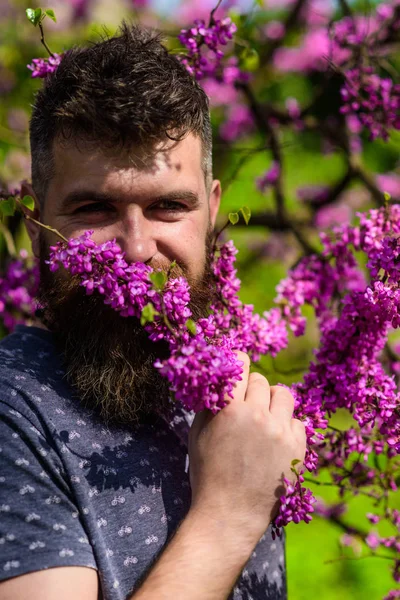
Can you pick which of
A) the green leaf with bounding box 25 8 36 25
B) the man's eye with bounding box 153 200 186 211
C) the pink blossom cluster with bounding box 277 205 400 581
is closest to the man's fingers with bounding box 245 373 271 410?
the pink blossom cluster with bounding box 277 205 400 581

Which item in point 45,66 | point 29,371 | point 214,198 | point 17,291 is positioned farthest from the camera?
point 17,291

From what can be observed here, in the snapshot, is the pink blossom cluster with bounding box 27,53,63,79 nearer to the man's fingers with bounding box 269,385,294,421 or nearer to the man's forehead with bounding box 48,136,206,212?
the man's forehead with bounding box 48,136,206,212

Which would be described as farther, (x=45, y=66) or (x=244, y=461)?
(x=45, y=66)

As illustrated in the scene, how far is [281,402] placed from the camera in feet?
6.22

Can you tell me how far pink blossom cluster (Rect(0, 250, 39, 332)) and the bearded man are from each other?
851 millimetres

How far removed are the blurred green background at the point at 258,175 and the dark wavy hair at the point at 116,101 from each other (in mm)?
560

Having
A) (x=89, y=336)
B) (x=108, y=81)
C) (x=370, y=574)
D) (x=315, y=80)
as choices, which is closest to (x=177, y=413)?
(x=89, y=336)

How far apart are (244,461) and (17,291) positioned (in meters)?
1.90

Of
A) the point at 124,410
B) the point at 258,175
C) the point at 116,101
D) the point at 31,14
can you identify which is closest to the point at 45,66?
the point at 31,14

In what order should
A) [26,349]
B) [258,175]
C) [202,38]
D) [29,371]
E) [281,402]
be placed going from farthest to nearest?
[258,175] < [202,38] < [26,349] < [29,371] < [281,402]

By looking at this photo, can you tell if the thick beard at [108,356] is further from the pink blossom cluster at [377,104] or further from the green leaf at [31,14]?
the pink blossom cluster at [377,104]

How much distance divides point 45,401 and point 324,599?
3.60 m

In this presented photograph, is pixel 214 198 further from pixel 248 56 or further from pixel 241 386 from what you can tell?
pixel 241 386

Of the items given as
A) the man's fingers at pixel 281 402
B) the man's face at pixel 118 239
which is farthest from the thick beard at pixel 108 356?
the man's fingers at pixel 281 402
